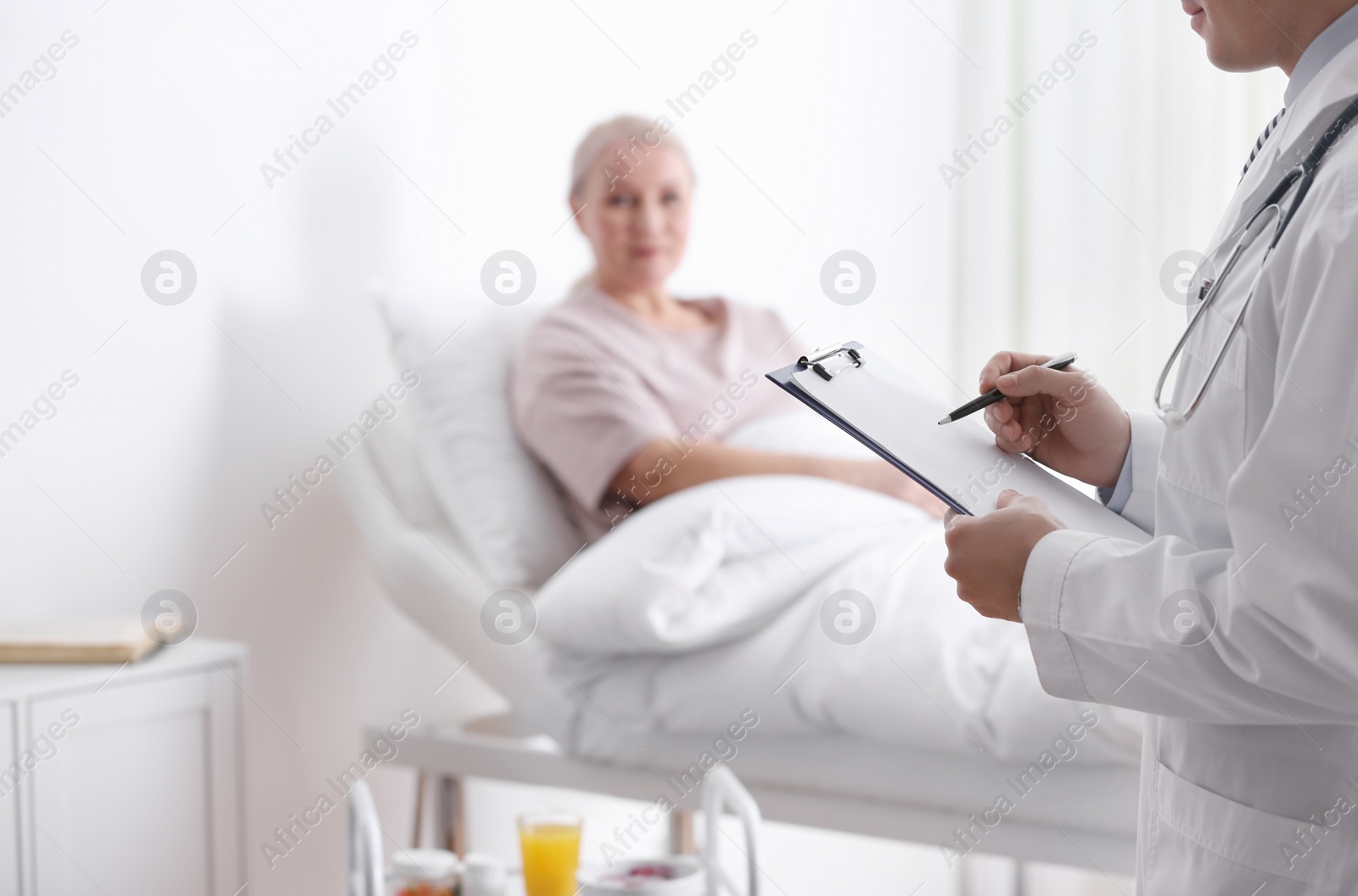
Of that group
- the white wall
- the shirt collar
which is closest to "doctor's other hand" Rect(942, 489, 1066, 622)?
the shirt collar

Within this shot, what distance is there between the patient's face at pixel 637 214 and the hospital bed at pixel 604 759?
0.70 ft

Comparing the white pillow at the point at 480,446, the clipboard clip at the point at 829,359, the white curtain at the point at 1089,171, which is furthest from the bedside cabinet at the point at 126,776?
the white curtain at the point at 1089,171

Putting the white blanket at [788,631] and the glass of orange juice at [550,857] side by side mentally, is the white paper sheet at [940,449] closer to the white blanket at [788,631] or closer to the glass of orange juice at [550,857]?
the white blanket at [788,631]

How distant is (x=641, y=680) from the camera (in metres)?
1.30

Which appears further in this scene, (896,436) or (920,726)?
(920,726)

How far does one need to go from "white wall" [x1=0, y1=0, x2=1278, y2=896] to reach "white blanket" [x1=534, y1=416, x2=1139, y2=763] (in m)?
0.61

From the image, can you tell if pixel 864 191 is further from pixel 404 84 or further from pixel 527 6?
pixel 404 84

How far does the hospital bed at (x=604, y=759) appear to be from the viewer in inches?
42.7

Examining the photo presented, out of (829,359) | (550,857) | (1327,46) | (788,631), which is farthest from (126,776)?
(1327,46)

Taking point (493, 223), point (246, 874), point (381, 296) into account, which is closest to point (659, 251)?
point (493, 223)

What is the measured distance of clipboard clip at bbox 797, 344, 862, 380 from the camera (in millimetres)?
688

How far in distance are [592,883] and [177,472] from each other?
2.93ft

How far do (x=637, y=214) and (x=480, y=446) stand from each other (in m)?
0.50

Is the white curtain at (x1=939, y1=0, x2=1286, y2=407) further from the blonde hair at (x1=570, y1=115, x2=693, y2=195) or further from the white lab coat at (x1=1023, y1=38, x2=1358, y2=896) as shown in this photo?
the white lab coat at (x1=1023, y1=38, x2=1358, y2=896)
